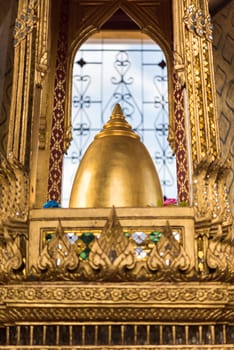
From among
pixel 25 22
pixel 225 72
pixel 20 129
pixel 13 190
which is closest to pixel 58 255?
pixel 13 190

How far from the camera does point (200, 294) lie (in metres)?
2.63

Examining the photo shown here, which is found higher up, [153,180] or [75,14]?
[75,14]

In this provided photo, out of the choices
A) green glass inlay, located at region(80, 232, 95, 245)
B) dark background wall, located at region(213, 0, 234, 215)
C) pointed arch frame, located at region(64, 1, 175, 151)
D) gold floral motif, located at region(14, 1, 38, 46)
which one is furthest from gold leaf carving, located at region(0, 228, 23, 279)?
dark background wall, located at region(213, 0, 234, 215)

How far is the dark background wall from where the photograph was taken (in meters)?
4.73

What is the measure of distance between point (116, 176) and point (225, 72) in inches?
76.8

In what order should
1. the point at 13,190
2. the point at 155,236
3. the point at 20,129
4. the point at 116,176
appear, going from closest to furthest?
the point at 155,236 < the point at 13,190 < the point at 20,129 < the point at 116,176

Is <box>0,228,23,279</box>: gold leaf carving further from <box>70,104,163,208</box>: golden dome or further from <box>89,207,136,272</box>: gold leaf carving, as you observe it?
<box>70,104,163,208</box>: golden dome

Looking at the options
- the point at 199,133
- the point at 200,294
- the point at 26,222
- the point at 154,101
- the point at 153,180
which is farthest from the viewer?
the point at 154,101

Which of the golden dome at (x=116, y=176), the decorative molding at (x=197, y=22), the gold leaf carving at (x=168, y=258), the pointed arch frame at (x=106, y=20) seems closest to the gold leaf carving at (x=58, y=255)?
the gold leaf carving at (x=168, y=258)

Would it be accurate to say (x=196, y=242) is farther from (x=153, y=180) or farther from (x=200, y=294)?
(x=153, y=180)

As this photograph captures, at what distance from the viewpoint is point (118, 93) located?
18.0ft

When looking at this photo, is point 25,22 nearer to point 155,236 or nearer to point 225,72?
point 155,236

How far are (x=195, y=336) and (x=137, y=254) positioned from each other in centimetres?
38

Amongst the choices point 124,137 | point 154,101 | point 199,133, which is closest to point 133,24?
point 154,101
